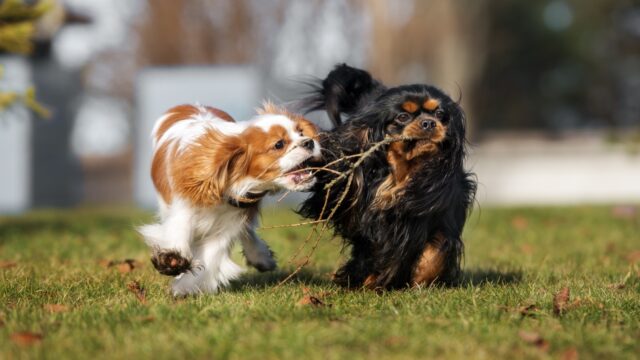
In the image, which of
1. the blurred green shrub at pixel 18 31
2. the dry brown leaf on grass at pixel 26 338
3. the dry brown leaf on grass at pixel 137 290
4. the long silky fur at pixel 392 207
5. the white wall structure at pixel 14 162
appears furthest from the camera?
the white wall structure at pixel 14 162

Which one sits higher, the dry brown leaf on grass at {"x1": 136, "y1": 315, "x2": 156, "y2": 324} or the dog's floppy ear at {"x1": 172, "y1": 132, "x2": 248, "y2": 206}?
the dog's floppy ear at {"x1": 172, "y1": 132, "x2": 248, "y2": 206}

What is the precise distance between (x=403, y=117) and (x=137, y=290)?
1781 mm

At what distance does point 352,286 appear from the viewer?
194 inches

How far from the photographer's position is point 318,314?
3.86 meters

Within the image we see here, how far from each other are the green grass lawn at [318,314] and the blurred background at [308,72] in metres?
3.25

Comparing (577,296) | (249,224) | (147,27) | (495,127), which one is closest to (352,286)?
(249,224)

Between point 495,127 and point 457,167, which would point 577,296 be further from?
point 495,127

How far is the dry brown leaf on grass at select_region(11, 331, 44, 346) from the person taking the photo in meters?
3.24

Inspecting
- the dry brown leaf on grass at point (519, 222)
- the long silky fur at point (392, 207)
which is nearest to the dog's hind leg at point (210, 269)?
the long silky fur at point (392, 207)

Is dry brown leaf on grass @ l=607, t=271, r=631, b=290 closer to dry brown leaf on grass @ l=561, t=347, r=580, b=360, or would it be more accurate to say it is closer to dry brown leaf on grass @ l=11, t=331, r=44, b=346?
dry brown leaf on grass @ l=561, t=347, r=580, b=360

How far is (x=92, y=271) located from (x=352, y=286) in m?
1.81

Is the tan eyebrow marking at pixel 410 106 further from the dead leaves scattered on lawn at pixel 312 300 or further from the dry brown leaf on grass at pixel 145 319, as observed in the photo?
the dry brown leaf on grass at pixel 145 319

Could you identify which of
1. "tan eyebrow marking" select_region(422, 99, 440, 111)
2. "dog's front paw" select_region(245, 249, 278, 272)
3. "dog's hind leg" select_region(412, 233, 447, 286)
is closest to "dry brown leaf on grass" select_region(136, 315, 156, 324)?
"dog's front paw" select_region(245, 249, 278, 272)

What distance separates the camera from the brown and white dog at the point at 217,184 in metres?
4.37
